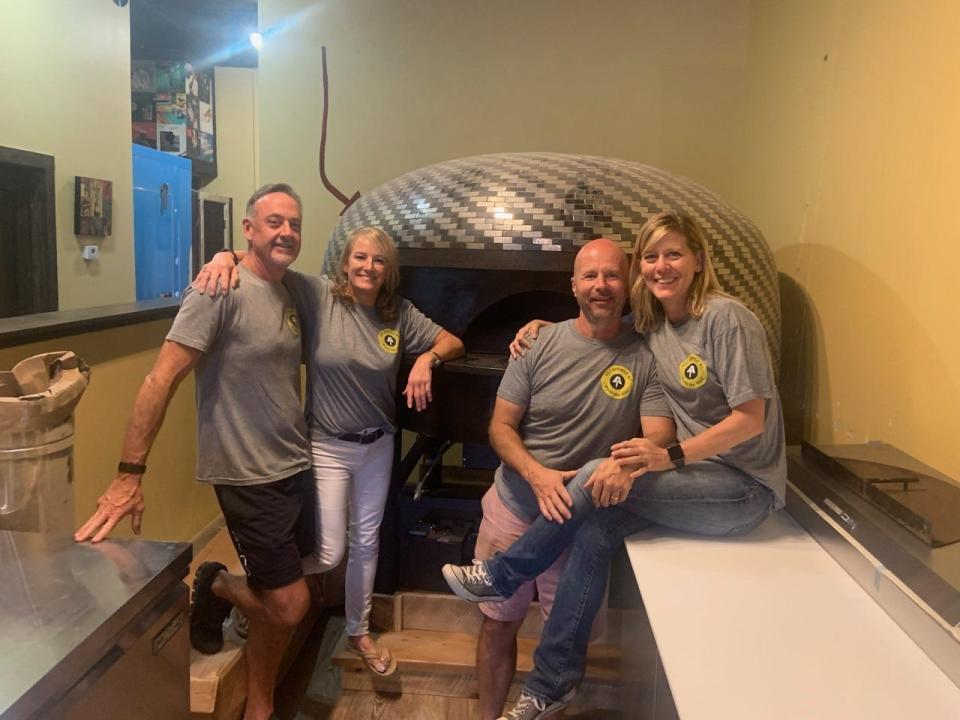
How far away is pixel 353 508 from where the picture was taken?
1857 millimetres

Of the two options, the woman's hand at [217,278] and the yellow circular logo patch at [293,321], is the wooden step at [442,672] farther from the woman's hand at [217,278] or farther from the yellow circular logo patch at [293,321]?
the woman's hand at [217,278]

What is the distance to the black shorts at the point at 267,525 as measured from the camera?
63.2 inches

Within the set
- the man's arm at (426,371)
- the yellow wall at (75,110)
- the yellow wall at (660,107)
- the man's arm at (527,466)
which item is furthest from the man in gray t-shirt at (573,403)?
the yellow wall at (75,110)

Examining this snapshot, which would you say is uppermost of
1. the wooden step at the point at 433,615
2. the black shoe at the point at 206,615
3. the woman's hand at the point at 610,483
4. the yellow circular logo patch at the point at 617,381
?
the yellow circular logo patch at the point at 617,381

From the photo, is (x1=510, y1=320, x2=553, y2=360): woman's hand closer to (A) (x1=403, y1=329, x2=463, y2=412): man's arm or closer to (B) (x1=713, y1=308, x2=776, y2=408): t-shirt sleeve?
(A) (x1=403, y1=329, x2=463, y2=412): man's arm

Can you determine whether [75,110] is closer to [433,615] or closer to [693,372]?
[433,615]

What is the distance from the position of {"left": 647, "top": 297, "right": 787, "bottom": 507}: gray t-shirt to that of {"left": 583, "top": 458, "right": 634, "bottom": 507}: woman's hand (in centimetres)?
18

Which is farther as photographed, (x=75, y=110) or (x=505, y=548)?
(x=75, y=110)

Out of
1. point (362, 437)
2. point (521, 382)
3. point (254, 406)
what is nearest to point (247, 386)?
point (254, 406)

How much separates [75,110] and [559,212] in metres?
3.05

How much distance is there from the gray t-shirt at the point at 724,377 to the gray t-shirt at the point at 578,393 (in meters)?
0.07

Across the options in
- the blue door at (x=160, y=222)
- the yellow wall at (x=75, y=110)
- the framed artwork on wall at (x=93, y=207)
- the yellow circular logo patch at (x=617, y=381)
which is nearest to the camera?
the yellow circular logo patch at (x=617, y=381)

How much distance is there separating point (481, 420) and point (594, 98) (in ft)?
5.48

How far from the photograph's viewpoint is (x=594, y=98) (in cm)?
286
